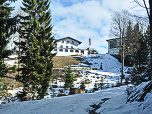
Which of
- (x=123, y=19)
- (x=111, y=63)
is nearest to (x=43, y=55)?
(x=123, y=19)

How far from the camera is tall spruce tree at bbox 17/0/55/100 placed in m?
11.6

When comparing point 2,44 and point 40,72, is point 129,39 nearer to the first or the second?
point 40,72

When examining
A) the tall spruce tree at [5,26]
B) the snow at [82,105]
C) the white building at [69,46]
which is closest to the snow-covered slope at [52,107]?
the snow at [82,105]

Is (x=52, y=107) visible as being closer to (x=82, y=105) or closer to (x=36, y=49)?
(x=82, y=105)

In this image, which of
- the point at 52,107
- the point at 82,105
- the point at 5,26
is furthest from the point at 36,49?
the point at 82,105

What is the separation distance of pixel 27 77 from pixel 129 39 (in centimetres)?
2038

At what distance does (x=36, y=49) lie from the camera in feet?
39.8

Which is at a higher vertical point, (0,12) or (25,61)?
(0,12)

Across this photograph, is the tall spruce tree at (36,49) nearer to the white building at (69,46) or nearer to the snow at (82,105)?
the snow at (82,105)

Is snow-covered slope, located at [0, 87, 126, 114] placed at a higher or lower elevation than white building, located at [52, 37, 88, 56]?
lower

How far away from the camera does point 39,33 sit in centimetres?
1265

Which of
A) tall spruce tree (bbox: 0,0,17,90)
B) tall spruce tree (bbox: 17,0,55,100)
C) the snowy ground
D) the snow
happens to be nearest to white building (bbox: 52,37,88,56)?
tall spruce tree (bbox: 17,0,55,100)

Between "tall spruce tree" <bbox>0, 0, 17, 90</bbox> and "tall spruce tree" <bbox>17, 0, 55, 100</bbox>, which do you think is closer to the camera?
"tall spruce tree" <bbox>0, 0, 17, 90</bbox>

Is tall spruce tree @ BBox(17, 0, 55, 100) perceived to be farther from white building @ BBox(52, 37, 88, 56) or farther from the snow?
white building @ BBox(52, 37, 88, 56)
